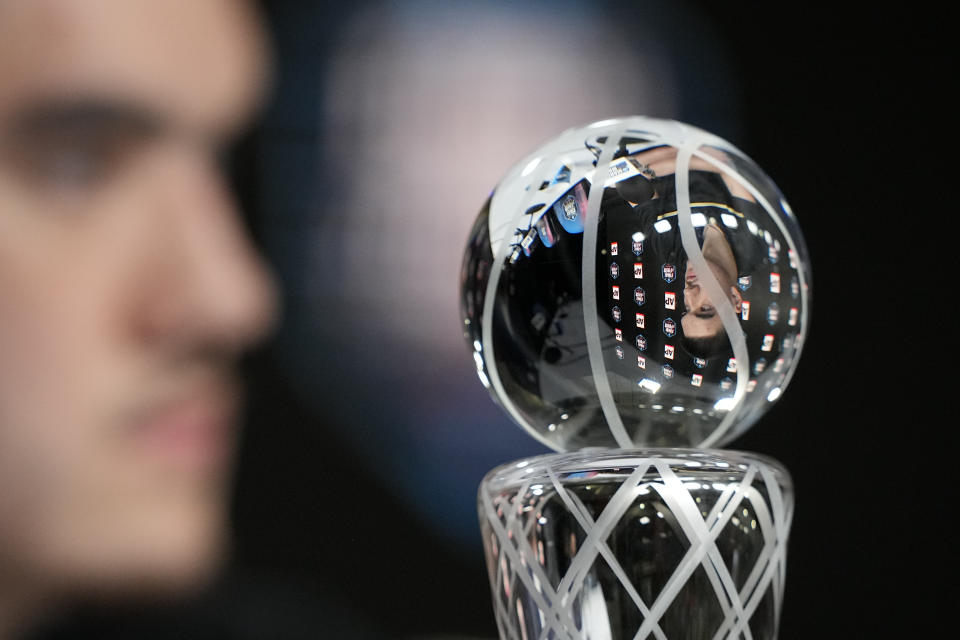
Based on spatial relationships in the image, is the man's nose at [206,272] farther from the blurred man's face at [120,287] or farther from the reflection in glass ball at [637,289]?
the reflection in glass ball at [637,289]

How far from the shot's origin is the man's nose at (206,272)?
39.2 inches

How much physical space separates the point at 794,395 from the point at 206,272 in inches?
26.7

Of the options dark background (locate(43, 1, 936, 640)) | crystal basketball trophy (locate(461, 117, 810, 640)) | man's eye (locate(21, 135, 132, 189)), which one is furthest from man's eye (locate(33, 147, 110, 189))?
crystal basketball trophy (locate(461, 117, 810, 640))

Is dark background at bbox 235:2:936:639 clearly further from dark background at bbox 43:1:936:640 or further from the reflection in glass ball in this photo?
the reflection in glass ball

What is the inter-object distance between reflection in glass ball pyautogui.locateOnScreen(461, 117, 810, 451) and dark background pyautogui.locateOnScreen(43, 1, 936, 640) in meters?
0.61

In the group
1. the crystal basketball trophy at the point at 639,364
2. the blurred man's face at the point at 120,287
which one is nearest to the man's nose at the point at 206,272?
the blurred man's face at the point at 120,287

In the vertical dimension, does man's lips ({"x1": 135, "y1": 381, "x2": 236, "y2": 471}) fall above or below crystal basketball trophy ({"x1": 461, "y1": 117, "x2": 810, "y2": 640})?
below

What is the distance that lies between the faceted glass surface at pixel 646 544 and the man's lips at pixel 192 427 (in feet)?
2.06

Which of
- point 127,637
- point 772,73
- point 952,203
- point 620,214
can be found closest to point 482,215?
point 620,214

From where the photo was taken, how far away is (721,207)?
1.45ft

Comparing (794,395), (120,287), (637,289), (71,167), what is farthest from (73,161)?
(794,395)

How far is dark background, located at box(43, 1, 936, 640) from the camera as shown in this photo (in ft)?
3.41

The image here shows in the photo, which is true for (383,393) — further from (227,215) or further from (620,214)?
(620,214)

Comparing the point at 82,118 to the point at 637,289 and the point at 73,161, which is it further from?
the point at 637,289
